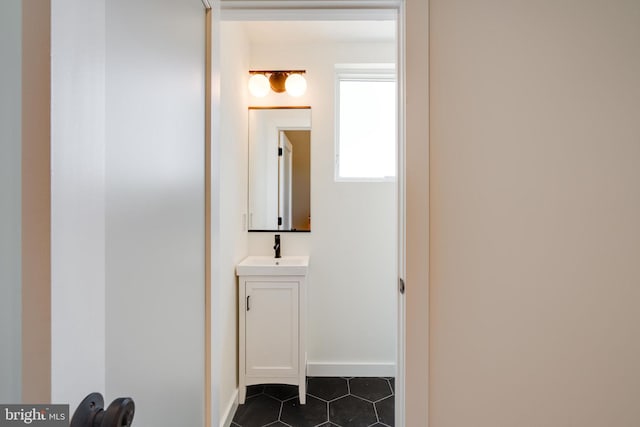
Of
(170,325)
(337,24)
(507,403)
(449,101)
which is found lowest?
(507,403)

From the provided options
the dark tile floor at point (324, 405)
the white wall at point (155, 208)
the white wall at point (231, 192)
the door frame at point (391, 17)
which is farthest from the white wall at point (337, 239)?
the white wall at point (155, 208)

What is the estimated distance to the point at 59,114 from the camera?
1.15 ft

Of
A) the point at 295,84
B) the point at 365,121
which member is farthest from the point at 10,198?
the point at 365,121

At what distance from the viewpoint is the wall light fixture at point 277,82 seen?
2316 mm

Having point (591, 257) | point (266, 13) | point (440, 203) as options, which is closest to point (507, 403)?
point (591, 257)

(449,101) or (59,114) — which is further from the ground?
(449,101)

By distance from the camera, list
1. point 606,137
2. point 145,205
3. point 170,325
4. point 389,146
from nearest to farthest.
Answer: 1. point 145,205
2. point 170,325
3. point 606,137
4. point 389,146

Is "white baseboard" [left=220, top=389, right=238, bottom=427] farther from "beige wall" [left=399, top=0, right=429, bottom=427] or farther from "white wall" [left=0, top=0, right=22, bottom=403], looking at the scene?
"white wall" [left=0, top=0, right=22, bottom=403]

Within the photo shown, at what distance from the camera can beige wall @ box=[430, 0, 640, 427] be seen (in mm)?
1140

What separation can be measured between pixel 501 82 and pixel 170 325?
1.34 m

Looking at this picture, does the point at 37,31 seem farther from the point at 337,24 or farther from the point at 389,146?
the point at 389,146

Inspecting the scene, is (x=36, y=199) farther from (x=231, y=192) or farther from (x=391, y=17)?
(x=231, y=192)

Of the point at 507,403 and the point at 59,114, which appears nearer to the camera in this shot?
the point at 59,114

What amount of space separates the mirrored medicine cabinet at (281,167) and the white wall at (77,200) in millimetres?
1945
